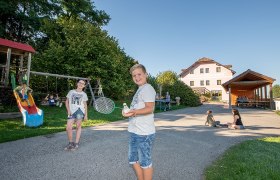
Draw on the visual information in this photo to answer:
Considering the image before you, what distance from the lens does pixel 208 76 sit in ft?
224

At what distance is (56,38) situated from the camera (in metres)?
25.8

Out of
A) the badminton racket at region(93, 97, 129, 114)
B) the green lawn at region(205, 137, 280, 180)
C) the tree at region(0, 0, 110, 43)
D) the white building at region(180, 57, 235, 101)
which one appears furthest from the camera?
the white building at region(180, 57, 235, 101)

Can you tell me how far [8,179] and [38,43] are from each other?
24.2 meters

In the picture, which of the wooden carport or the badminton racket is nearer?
the badminton racket

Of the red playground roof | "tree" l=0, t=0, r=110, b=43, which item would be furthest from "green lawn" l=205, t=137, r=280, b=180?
"tree" l=0, t=0, r=110, b=43

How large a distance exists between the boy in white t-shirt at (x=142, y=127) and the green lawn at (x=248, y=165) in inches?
66.5

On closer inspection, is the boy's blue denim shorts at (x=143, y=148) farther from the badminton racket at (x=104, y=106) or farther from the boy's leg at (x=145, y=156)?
the badminton racket at (x=104, y=106)

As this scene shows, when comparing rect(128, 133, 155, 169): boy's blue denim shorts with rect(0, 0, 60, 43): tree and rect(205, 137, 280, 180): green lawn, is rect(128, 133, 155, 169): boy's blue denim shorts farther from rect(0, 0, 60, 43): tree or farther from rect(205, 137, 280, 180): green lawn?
rect(0, 0, 60, 43): tree

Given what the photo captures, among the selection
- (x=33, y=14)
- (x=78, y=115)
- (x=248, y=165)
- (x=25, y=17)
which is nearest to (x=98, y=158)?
(x=78, y=115)

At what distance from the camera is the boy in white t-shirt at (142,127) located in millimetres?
3773

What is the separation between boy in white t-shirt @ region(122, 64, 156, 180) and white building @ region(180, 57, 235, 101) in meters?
65.1

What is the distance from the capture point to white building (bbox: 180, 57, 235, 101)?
6725cm

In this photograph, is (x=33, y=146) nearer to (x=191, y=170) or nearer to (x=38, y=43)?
(x=191, y=170)

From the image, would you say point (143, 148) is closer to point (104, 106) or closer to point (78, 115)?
point (78, 115)
